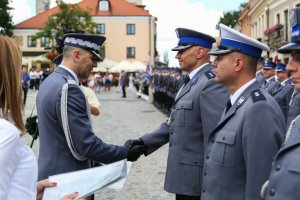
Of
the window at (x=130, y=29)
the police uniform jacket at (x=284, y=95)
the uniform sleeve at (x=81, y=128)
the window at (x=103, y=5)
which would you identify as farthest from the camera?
the window at (x=103, y=5)

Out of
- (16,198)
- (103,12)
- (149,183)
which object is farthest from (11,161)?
(103,12)

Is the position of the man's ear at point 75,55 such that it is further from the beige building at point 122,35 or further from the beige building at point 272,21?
the beige building at point 122,35

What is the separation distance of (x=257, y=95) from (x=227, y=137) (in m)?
0.30

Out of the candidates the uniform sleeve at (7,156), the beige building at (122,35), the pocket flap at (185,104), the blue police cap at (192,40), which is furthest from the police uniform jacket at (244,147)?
the beige building at (122,35)

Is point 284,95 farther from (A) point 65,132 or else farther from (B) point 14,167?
(B) point 14,167

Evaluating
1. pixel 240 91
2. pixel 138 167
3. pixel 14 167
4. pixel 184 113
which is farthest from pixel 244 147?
pixel 138 167

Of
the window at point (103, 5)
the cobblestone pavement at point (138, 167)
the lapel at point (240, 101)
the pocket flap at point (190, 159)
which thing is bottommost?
the cobblestone pavement at point (138, 167)

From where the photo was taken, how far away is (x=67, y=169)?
154 inches

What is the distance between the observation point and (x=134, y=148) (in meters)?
4.55

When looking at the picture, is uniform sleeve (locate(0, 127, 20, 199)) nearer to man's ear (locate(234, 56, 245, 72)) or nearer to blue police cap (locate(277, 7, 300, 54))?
blue police cap (locate(277, 7, 300, 54))

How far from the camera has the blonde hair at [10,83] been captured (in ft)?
7.46

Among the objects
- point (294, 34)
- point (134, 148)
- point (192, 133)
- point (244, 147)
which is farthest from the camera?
point (134, 148)

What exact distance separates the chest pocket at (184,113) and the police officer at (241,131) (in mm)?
744

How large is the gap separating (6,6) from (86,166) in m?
66.5
